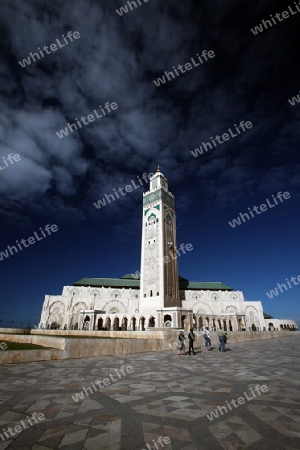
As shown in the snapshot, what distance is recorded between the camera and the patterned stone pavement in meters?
2.80

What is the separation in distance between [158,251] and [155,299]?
9835 mm

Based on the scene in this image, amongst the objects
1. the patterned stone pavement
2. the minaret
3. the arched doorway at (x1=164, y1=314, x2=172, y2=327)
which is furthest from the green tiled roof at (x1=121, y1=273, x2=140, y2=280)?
the patterned stone pavement

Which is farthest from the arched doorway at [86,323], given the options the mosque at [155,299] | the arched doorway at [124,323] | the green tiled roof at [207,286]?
the green tiled roof at [207,286]

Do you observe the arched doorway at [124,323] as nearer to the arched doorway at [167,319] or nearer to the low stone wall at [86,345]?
the arched doorway at [167,319]

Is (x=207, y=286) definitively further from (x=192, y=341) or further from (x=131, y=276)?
(x=192, y=341)

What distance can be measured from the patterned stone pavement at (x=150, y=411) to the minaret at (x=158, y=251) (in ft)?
128

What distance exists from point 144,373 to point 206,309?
54.8 meters

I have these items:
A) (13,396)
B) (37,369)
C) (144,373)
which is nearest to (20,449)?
(13,396)

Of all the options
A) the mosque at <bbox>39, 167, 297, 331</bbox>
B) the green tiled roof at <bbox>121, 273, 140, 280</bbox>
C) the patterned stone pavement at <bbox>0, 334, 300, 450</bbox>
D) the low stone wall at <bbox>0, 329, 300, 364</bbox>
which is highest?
the green tiled roof at <bbox>121, 273, 140, 280</bbox>

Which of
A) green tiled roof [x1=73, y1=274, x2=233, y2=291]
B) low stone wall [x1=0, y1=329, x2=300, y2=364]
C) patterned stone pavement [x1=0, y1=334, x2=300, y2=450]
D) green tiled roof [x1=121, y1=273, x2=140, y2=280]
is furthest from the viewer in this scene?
green tiled roof [x1=121, y1=273, x2=140, y2=280]

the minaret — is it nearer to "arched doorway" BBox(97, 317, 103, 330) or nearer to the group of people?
"arched doorway" BBox(97, 317, 103, 330)

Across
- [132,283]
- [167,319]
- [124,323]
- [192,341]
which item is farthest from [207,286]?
[192,341]

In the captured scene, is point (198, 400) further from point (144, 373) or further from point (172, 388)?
point (144, 373)

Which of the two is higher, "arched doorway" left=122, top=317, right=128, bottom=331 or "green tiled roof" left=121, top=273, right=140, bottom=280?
"green tiled roof" left=121, top=273, right=140, bottom=280
